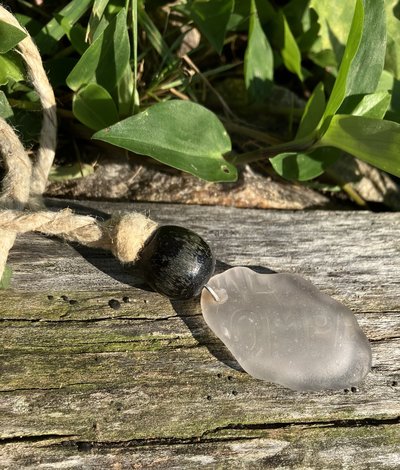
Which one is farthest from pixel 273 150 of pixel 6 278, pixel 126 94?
pixel 6 278

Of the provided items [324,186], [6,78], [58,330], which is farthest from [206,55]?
[58,330]

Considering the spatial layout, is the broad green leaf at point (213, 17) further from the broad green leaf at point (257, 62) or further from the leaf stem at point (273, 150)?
the leaf stem at point (273, 150)

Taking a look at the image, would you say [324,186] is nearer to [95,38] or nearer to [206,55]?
[206,55]

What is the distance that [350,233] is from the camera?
152 cm

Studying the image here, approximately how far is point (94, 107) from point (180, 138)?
22cm

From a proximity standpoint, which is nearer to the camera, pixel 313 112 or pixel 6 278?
pixel 6 278

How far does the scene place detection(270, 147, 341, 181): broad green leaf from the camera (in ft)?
5.05

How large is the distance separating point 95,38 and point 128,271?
537mm

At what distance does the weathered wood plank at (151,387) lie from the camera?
111 cm

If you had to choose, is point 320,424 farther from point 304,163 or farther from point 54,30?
point 54,30

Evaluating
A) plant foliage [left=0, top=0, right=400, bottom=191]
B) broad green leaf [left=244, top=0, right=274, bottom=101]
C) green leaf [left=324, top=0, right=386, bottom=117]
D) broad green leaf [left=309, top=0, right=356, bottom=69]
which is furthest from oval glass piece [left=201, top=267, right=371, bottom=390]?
broad green leaf [left=309, top=0, right=356, bottom=69]

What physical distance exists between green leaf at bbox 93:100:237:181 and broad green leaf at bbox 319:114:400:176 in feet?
0.85

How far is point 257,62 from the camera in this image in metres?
1.73

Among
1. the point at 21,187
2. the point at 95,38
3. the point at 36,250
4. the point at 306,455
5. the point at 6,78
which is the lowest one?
the point at 306,455
